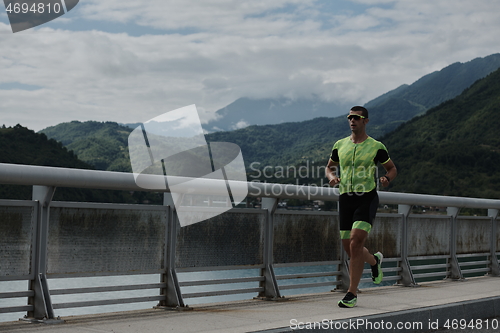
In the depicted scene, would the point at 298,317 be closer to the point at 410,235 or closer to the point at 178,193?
the point at 178,193

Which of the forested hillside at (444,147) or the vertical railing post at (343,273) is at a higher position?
the forested hillside at (444,147)

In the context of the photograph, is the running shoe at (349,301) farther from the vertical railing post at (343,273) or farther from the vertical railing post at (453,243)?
the vertical railing post at (453,243)

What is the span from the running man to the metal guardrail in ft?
2.62

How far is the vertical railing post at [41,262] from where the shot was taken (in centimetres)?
475

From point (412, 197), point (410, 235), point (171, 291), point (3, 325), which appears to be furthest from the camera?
point (410, 235)

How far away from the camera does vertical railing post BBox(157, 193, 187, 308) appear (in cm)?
581

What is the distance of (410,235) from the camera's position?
9219mm

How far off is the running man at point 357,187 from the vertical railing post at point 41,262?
285 centimetres

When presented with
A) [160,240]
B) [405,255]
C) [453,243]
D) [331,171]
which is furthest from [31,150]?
[160,240]

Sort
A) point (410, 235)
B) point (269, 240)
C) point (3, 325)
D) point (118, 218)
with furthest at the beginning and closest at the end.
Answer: point (410, 235) → point (269, 240) → point (118, 218) → point (3, 325)

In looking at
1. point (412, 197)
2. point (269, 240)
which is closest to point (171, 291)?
point (269, 240)

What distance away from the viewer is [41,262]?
4.79m

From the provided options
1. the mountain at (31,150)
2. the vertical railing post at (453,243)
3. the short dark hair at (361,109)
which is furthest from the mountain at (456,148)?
the short dark hair at (361,109)

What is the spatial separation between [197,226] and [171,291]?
2.31ft
